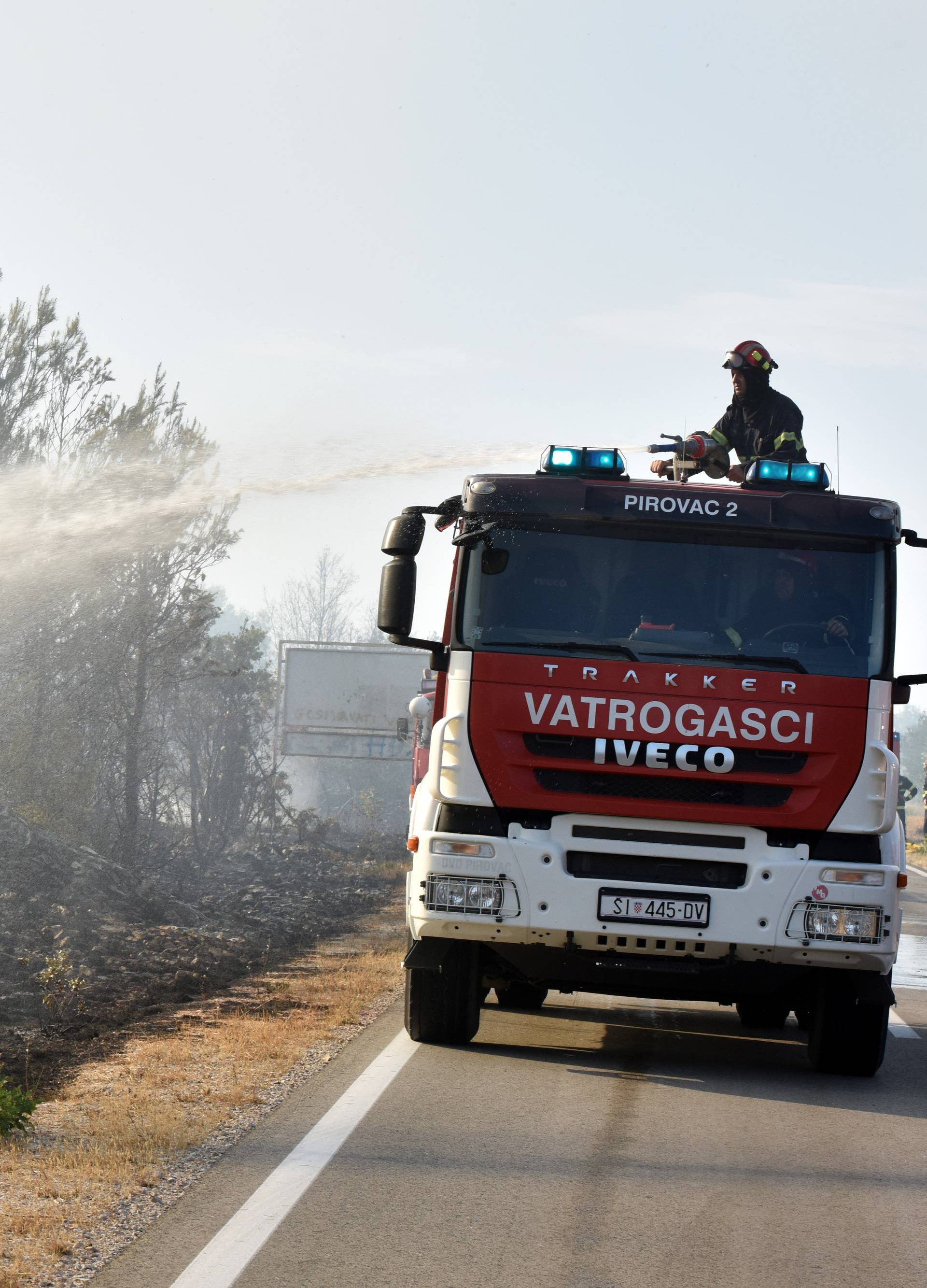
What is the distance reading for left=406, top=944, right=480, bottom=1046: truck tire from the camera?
312 inches

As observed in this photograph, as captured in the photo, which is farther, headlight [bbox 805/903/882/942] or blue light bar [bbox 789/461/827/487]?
blue light bar [bbox 789/461/827/487]

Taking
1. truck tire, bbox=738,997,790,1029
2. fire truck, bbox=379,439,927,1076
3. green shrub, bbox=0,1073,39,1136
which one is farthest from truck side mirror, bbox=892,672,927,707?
green shrub, bbox=0,1073,39,1136

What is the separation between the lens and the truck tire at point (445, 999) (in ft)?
26.0

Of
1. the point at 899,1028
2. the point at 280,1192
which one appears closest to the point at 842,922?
the point at 280,1192

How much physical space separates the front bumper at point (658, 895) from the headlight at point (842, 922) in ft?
0.10

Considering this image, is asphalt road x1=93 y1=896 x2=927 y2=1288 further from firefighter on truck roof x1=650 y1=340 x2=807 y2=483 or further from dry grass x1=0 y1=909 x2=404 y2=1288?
firefighter on truck roof x1=650 y1=340 x2=807 y2=483

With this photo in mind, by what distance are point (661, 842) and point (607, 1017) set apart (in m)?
3.29

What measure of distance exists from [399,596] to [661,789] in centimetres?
171

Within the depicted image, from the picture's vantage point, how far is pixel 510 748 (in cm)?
725

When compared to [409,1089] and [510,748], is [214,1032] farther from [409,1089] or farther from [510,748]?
[510,748]

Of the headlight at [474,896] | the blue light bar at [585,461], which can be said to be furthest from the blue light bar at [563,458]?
the headlight at [474,896]

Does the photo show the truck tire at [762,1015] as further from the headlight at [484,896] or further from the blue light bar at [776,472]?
the blue light bar at [776,472]

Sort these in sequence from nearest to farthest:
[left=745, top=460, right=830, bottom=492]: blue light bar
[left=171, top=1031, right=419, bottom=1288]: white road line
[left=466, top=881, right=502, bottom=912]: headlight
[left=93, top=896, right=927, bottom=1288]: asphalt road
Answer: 1. [left=171, top=1031, right=419, bottom=1288]: white road line
2. [left=93, top=896, right=927, bottom=1288]: asphalt road
3. [left=466, top=881, right=502, bottom=912]: headlight
4. [left=745, top=460, right=830, bottom=492]: blue light bar

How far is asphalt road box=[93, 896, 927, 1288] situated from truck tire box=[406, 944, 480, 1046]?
0.12 metres
